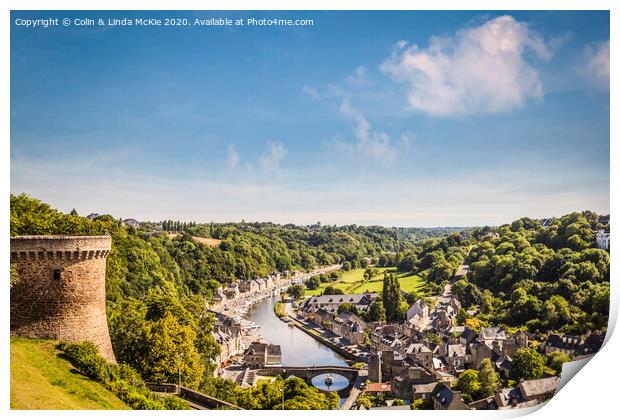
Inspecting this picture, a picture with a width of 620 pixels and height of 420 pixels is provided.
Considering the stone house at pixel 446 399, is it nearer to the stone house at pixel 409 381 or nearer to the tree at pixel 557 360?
the stone house at pixel 409 381

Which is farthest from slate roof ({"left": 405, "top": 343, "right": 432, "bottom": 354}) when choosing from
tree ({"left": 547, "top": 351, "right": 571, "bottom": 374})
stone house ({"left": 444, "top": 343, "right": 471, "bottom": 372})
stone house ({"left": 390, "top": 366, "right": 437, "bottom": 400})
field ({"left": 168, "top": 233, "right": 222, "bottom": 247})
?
field ({"left": 168, "top": 233, "right": 222, "bottom": 247})


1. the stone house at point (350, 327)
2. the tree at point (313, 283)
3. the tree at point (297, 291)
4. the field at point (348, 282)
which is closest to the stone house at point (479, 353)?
the stone house at point (350, 327)

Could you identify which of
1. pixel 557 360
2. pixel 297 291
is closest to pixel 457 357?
pixel 557 360

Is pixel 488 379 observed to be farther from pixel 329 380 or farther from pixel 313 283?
pixel 313 283

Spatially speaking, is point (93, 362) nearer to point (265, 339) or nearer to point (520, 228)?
point (265, 339)

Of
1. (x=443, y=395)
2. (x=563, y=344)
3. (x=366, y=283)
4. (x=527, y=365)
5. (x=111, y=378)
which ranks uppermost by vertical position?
(x=366, y=283)

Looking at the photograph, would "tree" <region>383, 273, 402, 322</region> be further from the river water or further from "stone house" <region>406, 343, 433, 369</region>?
"stone house" <region>406, 343, 433, 369</region>

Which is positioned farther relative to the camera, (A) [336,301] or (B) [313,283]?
(B) [313,283]

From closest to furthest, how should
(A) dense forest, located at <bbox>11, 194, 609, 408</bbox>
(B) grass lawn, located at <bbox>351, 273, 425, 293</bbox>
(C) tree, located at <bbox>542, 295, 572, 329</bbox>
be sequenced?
1. (A) dense forest, located at <bbox>11, 194, 609, 408</bbox>
2. (C) tree, located at <bbox>542, 295, 572, 329</bbox>
3. (B) grass lawn, located at <bbox>351, 273, 425, 293</bbox>
